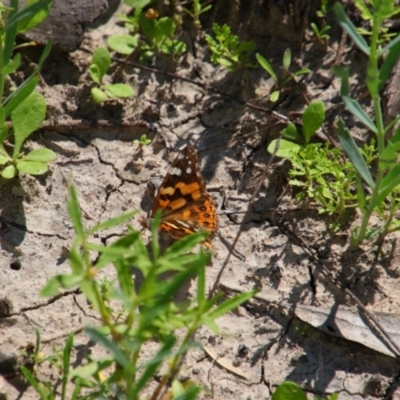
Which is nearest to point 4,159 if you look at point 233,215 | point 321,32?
point 233,215

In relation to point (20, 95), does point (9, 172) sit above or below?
below

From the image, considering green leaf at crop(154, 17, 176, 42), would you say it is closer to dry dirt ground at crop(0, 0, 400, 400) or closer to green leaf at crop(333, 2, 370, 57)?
dry dirt ground at crop(0, 0, 400, 400)

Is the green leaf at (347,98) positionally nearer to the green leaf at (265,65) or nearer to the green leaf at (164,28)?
the green leaf at (265,65)

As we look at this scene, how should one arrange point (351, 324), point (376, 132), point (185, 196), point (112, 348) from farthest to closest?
point (185, 196)
point (351, 324)
point (376, 132)
point (112, 348)

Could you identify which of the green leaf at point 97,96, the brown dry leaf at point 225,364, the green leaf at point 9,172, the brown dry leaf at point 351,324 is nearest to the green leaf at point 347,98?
the brown dry leaf at point 351,324

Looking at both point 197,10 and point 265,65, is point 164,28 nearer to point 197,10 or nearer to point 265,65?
point 197,10

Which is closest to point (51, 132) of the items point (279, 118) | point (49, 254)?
point (49, 254)

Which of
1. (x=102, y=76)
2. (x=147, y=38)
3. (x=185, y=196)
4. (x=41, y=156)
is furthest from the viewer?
(x=147, y=38)
